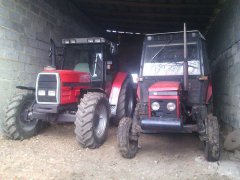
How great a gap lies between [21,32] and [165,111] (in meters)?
3.86

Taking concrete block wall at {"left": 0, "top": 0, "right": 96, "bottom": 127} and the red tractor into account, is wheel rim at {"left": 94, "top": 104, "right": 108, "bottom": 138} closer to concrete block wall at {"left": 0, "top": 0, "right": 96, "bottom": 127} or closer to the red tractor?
the red tractor

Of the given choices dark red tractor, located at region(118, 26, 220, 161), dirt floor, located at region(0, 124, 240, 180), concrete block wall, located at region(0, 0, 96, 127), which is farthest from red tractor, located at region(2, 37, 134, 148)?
dark red tractor, located at region(118, 26, 220, 161)

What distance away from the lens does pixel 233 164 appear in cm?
459

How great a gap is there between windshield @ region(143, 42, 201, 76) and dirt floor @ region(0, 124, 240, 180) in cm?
145

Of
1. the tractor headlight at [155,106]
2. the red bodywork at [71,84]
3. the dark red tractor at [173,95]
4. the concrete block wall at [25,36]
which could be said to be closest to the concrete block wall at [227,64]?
the dark red tractor at [173,95]

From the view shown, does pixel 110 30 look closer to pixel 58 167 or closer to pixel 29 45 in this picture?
pixel 29 45

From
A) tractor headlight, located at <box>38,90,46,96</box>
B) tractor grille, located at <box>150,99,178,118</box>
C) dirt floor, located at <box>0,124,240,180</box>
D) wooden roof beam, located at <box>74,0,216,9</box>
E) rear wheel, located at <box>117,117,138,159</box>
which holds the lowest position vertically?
dirt floor, located at <box>0,124,240,180</box>

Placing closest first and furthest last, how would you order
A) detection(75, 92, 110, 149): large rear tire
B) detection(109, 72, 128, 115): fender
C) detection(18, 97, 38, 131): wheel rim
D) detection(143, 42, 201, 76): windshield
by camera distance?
detection(75, 92, 110, 149): large rear tire
detection(143, 42, 201, 76): windshield
detection(18, 97, 38, 131): wheel rim
detection(109, 72, 128, 115): fender

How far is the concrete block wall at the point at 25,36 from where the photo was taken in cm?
598

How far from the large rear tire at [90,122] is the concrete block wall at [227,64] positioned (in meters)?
2.68

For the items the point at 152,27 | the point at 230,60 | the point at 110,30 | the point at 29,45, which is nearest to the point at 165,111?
the point at 230,60

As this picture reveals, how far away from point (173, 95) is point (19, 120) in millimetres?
3085

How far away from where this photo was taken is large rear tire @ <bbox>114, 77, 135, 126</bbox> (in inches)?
279

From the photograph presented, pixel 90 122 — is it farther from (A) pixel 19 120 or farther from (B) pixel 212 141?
(B) pixel 212 141
